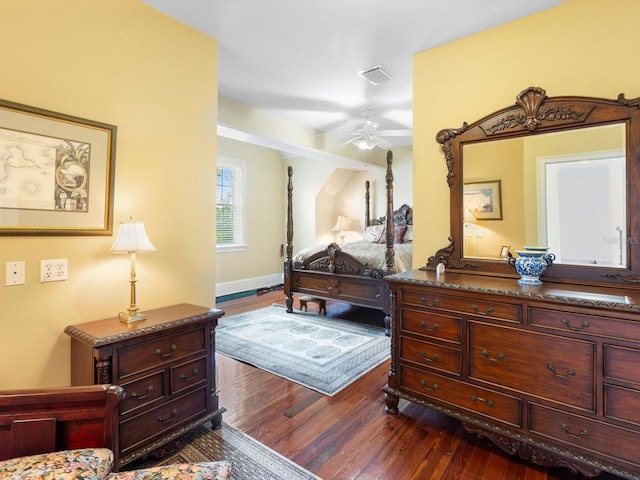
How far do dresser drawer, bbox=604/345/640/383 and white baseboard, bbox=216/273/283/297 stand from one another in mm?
5131

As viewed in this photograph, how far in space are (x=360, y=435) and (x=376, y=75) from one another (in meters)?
3.00

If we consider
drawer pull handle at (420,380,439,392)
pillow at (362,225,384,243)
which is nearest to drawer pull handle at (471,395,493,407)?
drawer pull handle at (420,380,439,392)

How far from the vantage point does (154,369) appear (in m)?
1.79

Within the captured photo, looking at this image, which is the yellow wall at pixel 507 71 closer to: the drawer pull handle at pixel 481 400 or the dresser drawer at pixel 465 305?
the dresser drawer at pixel 465 305

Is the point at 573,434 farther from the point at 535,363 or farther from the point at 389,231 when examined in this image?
the point at 389,231

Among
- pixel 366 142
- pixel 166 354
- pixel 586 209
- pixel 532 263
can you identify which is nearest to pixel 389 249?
pixel 366 142

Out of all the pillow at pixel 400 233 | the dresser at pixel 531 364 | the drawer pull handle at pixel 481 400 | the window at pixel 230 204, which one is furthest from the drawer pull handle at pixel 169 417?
the pillow at pixel 400 233

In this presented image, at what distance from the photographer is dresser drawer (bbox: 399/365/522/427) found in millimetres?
1827

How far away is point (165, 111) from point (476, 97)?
225cm

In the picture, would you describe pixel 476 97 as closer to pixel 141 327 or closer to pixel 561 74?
pixel 561 74

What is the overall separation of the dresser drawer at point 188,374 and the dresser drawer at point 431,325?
4.38 ft

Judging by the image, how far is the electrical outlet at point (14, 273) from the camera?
1.59 m

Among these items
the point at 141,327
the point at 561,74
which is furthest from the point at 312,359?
the point at 561,74

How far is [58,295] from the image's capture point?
177cm
